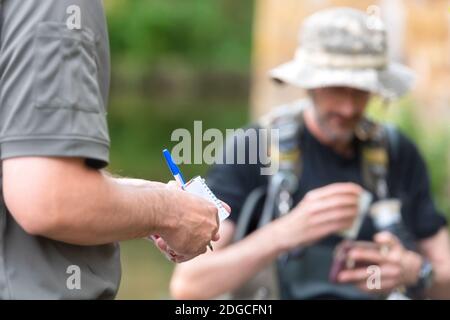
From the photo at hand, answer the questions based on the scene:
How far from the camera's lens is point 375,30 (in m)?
5.01

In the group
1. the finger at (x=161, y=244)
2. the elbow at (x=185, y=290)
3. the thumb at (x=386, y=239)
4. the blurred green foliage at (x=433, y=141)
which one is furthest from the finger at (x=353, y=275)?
the blurred green foliage at (x=433, y=141)

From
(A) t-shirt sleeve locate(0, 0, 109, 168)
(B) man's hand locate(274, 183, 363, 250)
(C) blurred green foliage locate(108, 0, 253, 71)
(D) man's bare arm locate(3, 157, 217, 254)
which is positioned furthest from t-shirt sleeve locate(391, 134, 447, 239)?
(C) blurred green foliage locate(108, 0, 253, 71)

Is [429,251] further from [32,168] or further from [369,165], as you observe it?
[32,168]

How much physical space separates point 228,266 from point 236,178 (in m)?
0.36

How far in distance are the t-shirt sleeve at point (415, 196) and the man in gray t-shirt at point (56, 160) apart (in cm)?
230

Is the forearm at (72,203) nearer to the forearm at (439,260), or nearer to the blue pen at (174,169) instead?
the blue pen at (174,169)

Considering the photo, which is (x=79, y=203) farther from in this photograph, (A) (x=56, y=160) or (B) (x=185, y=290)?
(B) (x=185, y=290)

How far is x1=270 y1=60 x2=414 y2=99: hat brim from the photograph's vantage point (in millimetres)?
4852

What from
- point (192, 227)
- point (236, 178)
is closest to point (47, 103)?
point (192, 227)

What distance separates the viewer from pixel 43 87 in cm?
266

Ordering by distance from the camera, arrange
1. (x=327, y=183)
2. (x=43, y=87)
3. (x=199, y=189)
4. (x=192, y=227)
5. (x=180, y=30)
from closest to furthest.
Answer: (x=43, y=87), (x=192, y=227), (x=199, y=189), (x=327, y=183), (x=180, y=30)

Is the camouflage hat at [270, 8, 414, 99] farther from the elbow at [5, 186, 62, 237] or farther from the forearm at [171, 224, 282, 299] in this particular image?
the elbow at [5, 186, 62, 237]

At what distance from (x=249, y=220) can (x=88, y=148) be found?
2136 millimetres
